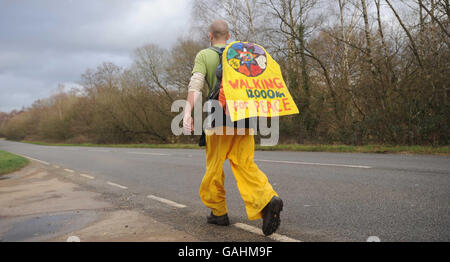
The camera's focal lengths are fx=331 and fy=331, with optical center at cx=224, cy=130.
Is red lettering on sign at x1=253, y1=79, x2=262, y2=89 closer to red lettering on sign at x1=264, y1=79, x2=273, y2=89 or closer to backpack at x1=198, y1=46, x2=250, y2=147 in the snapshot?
red lettering on sign at x1=264, y1=79, x2=273, y2=89

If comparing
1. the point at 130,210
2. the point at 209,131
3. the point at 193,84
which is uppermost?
the point at 193,84

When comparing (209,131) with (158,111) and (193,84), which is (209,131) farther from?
(158,111)

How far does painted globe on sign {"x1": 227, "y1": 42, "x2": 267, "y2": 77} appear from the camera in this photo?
3223 millimetres

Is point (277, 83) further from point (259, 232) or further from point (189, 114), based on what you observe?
point (259, 232)

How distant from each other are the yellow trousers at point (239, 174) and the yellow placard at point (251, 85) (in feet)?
1.19

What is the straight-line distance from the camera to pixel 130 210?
4645mm

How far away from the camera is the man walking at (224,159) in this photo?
3143mm

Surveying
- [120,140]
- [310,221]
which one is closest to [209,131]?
[310,221]

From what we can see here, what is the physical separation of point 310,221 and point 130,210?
8.12 ft

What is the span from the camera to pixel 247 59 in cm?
328

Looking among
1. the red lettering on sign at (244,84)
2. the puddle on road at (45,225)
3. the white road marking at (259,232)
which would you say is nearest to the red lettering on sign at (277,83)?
the red lettering on sign at (244,84)

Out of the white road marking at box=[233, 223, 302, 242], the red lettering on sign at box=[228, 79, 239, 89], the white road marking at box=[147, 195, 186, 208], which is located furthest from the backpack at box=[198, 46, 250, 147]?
the white road marking at box=[147, 195, 186, 208]

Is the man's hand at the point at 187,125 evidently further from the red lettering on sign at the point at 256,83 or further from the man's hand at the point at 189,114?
the red lettering on sign at the point at 256,83

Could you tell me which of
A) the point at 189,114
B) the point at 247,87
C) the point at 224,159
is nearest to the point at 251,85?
the point at 247,87
